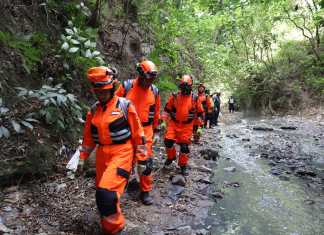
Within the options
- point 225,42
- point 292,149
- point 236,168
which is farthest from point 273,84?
point 236,168

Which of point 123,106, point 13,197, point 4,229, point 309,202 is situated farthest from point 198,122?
point 4,229

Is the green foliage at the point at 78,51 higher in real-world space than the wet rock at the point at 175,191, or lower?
higher

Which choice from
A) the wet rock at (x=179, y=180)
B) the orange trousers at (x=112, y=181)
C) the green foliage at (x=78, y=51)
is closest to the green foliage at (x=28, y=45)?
the green foliage at (x=78, y=51)

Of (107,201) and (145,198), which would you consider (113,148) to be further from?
(145,198)

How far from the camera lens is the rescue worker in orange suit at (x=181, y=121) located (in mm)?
7957

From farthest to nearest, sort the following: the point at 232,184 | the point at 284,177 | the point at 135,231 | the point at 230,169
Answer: the point at 230,169 → the point at 284,177 → the point at 232,184 → the point at 135,231

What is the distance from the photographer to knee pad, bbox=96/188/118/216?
421 centimetres

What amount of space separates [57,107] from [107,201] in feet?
7.63

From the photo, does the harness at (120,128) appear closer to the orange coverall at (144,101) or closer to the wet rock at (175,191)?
the orange coverall at (144,101)

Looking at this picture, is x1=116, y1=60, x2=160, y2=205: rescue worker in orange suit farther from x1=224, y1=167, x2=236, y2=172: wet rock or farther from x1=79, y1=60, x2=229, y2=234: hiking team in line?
x1=224, y1=167, x2=236, y2=172: wet rock

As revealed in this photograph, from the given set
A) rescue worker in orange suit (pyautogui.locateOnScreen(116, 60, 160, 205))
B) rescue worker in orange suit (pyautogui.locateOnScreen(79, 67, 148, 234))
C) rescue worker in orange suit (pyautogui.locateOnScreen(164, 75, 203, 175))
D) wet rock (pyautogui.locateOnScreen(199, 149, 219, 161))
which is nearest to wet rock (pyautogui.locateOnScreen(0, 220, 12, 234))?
rescue worker in orange suit (pyautogui.locateOnScreen(79, 67, 148, 234))

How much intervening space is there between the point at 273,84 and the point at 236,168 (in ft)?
69.9

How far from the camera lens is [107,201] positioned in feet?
13.8

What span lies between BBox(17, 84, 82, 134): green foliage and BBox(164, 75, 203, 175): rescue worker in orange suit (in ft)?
6.52
